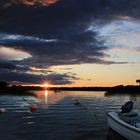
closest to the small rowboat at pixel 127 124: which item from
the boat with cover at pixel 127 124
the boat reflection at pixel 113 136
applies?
the boat with cover at pixel 127 124

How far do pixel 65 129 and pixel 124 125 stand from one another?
373 inches

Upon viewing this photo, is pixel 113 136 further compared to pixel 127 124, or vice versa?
pixel 113 136

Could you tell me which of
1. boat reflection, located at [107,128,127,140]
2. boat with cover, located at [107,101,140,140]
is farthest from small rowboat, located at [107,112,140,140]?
boat reflection, located at [107,128,127,140]

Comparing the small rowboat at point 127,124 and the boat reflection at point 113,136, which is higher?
the small rowboat at point 127,124

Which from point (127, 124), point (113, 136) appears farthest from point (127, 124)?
point (113, 136)

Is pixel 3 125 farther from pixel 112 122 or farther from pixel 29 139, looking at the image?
pixel 112 122

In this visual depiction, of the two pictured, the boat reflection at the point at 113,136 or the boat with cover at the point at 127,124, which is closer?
the boat with cover at the point at 127,124

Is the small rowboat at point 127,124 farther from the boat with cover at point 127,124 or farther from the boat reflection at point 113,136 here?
the boat reflection at point 113,136

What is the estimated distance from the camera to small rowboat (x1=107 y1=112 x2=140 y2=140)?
29522mm

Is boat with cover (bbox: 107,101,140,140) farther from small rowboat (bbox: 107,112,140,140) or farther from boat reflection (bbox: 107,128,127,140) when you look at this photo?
boat reflection (bbox: 107,128,127,140)

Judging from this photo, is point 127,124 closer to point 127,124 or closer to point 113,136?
point 127,124

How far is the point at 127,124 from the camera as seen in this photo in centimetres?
3139

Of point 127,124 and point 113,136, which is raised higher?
point 127,124

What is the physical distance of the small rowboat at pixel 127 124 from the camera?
2952 centimetres
